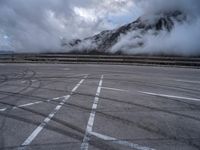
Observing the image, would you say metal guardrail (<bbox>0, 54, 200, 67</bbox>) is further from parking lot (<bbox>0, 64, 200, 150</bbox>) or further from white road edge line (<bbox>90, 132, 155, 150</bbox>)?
white road edge line (<bbox>90, 132, 155, 150</bbox>)

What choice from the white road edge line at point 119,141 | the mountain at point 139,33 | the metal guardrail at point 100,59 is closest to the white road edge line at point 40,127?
the white road edge line at point 119,141

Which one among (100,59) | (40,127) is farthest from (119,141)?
(100,59)

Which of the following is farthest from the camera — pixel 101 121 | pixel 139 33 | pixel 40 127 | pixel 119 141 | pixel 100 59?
pixel 139 33

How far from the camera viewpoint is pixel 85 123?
6.01 m

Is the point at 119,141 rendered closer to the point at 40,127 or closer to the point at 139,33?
the point at 40,127

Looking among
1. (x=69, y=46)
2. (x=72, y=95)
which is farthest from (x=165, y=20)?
(x=72, y=95)

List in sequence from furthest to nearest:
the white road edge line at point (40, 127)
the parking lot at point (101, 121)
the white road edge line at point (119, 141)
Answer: the white road edge line at point (40, 127)
the parking lot at point (101, 121)
the white road edge line at point (119, 141)

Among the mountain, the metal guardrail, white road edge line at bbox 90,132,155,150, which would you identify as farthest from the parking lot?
the mountain

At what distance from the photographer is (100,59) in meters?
31.2

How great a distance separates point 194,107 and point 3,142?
5.54m

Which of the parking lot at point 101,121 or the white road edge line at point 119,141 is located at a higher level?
the white road edge line at point 119,141

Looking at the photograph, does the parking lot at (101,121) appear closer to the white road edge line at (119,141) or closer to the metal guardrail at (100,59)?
the white road edge line at (119,141)

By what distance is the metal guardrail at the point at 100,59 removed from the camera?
2607cm

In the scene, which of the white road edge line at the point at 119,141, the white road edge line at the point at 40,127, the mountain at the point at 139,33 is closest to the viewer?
the white road edge line at the point at 119,141
